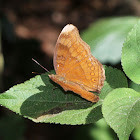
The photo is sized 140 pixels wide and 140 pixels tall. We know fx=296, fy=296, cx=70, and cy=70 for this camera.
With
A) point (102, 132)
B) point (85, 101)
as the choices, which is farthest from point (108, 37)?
point (85, 101)

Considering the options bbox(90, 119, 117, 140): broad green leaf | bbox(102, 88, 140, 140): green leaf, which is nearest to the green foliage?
bbox(102, 88, 140, 140): green leaf

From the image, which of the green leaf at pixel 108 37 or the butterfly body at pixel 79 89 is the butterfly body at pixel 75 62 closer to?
the butterfly body at pixel 79 89

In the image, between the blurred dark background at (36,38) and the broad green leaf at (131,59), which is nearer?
the broad green leaf at (131,59)

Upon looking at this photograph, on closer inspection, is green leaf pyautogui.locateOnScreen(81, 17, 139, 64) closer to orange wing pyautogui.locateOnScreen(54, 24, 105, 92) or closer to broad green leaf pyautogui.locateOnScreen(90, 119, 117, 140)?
broad green leaf pyautogui.locateOnScreen(90, 119, 117, 140)

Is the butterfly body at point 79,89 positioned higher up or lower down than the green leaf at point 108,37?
higher up

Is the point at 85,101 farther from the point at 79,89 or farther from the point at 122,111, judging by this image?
the point at 122,111

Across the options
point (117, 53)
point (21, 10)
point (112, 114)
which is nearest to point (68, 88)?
point (112, 114)

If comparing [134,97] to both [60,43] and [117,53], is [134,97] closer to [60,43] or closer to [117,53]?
[60,43]

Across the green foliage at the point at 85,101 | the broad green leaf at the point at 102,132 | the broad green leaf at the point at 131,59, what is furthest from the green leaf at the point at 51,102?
the broad green leaf at the point at 102,132
